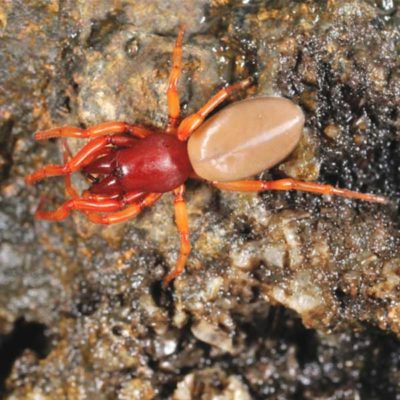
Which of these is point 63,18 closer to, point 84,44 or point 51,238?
point 84,44

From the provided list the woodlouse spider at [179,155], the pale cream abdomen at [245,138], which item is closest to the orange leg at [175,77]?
the woodlouse spider at [179,155]

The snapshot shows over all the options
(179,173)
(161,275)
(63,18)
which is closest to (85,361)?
(161,275)

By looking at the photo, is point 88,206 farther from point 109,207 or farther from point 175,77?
point 175,77

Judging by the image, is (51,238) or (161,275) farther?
(51,238)

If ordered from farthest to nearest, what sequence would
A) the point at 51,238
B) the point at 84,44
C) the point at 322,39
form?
the point at 51,238 < the point at 84,44 < the point at 322,39

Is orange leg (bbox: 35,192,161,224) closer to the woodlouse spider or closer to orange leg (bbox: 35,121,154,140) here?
the woodlouse spider

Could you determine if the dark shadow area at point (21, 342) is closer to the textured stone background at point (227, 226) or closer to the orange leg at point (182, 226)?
the textured stone background at point (227, 226)
